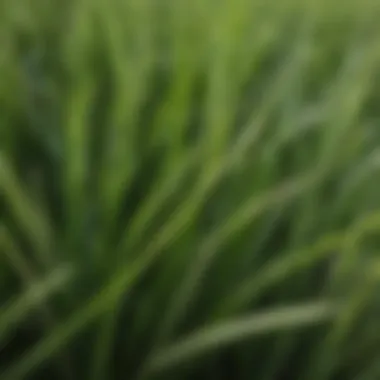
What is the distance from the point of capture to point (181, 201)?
1.09ft

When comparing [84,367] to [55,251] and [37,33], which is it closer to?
[55,251]

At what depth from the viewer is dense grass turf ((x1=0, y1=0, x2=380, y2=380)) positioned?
0.31 meters

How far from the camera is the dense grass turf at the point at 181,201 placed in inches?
12.4

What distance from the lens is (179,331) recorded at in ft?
1.09

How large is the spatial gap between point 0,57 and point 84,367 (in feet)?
0.50

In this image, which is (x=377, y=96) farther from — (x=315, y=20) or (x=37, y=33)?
(x=37, y=33)

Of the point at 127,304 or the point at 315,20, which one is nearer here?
the point at 127,304

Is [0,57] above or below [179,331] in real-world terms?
above

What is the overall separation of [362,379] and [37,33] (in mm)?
244

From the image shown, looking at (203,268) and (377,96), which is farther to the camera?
(377,96)

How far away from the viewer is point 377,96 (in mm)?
430

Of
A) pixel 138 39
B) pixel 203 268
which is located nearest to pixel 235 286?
pixel 203 268

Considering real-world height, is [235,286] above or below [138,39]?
below

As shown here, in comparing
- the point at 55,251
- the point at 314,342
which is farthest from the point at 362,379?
the point at 55,251
